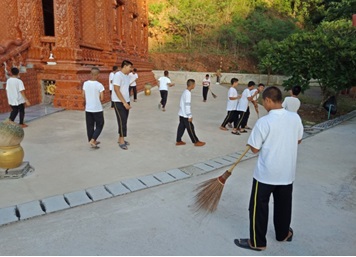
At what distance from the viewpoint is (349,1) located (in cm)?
A: 1473

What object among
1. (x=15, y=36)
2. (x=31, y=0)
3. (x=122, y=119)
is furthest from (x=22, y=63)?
(x=122, y=119)

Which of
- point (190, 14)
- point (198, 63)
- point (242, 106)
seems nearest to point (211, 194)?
point (242, 106)

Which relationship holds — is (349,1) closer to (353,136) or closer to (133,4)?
(353,136)

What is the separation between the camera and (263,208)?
106 inches

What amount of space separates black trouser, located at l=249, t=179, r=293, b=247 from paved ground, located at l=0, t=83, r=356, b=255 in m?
0.18

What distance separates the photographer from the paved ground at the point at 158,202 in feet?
9.18

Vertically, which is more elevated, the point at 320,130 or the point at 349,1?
the point at 349,1

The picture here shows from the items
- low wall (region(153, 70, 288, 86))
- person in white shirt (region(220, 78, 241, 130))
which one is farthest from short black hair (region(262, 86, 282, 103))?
low wall (region(153, 70, 288, 86))

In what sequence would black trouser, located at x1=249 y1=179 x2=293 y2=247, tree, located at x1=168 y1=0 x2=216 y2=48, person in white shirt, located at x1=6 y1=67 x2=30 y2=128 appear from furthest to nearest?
tree, located at x1=168 y1=0 x2=216 y2=48
person in white shirt, located at x1=6 y1=67 x2=30 y2=128
black trouser, located at x1=249 y1=179 x2=293 y2=247

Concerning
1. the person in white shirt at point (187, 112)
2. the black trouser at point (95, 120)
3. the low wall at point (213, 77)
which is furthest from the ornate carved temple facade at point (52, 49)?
the low wall at point (213, 77)

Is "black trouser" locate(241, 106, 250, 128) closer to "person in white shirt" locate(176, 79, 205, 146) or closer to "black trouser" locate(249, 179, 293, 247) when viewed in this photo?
"person in white shirt" locate(176, 79, 205, 146)

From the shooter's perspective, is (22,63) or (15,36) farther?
(15,36)

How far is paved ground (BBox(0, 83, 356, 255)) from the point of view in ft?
9.18

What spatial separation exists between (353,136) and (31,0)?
11.1 m
